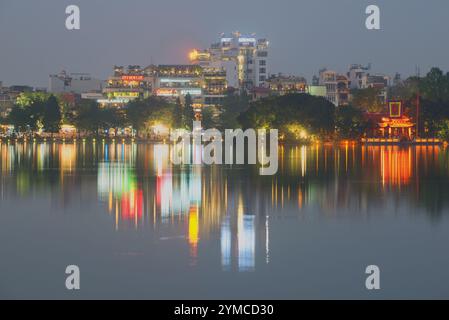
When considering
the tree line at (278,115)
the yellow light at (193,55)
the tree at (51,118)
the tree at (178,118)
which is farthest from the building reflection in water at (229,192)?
the yellow light at (193,55)

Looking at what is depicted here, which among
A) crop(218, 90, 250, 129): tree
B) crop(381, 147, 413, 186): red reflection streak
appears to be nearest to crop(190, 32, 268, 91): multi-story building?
crop(218, 90, 250, 129): tree

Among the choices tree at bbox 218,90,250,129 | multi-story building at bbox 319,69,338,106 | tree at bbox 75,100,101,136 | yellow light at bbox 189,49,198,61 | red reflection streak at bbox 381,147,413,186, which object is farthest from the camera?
yellow light at bbox 189,49,198,61

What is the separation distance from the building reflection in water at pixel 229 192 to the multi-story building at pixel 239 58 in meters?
139

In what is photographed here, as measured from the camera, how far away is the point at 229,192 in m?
32.7

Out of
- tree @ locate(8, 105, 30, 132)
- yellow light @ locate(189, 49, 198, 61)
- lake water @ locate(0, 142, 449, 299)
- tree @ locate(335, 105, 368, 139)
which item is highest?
yellow light @ locate(189, 49, 198, 61)

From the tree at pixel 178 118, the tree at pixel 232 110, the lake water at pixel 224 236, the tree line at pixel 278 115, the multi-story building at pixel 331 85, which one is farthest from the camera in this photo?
the multi-story building at pixel 331 85

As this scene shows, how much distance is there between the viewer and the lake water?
1656cm

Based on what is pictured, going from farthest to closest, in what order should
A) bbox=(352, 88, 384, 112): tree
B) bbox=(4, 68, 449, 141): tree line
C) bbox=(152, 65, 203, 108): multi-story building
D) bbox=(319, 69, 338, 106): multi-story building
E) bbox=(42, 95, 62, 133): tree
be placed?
bbox=(152, 65, 203, 108): multi-story building → bbox=(319, 69, 338, 106): multi-story building → bbox=(352, 88, 384, 112): tree → bbox=(42, 95, 62, 133): tree → bbox=(4, 68, 449, 141): tree line

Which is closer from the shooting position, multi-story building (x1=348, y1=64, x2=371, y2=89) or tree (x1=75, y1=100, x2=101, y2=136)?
tree (x1=75, y1=100, x2=101, y2=136)

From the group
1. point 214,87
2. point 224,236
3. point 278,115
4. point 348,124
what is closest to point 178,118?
point 348,124

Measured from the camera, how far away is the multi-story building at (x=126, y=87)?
173 m

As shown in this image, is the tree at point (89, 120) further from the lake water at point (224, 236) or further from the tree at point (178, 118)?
the lake water at point (224, 236)

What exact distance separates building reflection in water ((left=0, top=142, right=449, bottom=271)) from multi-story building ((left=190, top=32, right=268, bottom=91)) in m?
139

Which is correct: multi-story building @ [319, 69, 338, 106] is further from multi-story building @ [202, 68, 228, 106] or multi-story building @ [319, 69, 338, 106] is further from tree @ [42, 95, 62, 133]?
tree @ [42, 95, 62, 133]
